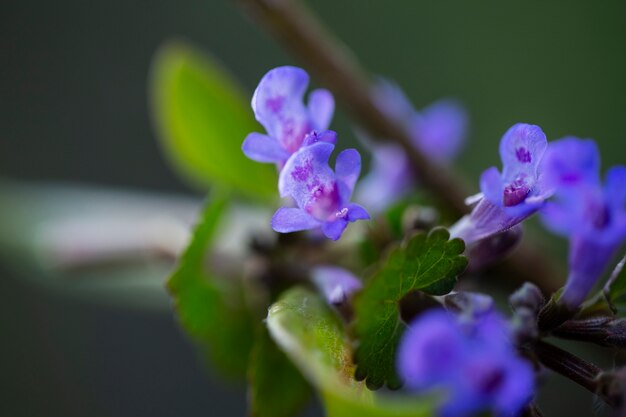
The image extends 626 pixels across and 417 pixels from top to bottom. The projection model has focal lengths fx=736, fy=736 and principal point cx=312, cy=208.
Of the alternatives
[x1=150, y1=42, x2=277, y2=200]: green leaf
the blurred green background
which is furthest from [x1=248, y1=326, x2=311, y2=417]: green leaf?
the blurred green background

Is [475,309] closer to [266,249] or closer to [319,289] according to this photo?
[319,289]

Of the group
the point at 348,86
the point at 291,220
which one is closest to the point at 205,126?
the point at 348,86

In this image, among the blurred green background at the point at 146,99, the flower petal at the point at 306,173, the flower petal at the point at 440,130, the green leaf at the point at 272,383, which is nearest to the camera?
the flower petal at the point at 306,173

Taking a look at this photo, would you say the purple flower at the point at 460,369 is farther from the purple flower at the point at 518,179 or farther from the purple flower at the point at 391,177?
the purple flower at the point at 391,177

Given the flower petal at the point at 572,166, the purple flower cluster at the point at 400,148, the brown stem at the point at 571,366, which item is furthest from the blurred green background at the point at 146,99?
the brown stem at the point at 571,366

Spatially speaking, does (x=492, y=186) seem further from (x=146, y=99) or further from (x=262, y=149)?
(x=146, y=99)

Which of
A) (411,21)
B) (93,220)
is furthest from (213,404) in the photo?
(411,21)

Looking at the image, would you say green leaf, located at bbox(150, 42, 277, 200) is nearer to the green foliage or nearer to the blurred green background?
the green foliage
